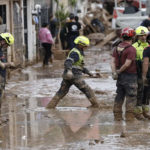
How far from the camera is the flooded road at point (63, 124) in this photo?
360 inches

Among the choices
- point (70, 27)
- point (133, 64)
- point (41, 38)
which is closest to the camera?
point (133, 64)

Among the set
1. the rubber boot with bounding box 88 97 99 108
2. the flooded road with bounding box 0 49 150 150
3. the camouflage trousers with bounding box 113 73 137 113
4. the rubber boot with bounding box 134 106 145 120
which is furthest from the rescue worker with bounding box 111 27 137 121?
the rubber boot with bounding box 88 97 99 108

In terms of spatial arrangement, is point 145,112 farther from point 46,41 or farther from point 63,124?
point 46,41

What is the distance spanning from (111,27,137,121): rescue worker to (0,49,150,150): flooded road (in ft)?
1.34

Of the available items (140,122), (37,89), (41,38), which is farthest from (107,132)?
(41,38)

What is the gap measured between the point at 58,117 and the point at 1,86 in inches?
51.6

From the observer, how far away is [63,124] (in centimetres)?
1075

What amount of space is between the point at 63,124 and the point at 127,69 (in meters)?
1.57

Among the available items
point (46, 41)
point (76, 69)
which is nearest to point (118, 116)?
point (76, 69)

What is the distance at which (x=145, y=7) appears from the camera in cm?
3097

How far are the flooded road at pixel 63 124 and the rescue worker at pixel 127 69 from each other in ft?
1.34

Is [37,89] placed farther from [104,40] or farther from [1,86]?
Result: [104,40]

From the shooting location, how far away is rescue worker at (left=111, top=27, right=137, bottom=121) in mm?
10664

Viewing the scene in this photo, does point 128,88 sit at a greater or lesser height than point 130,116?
greater
